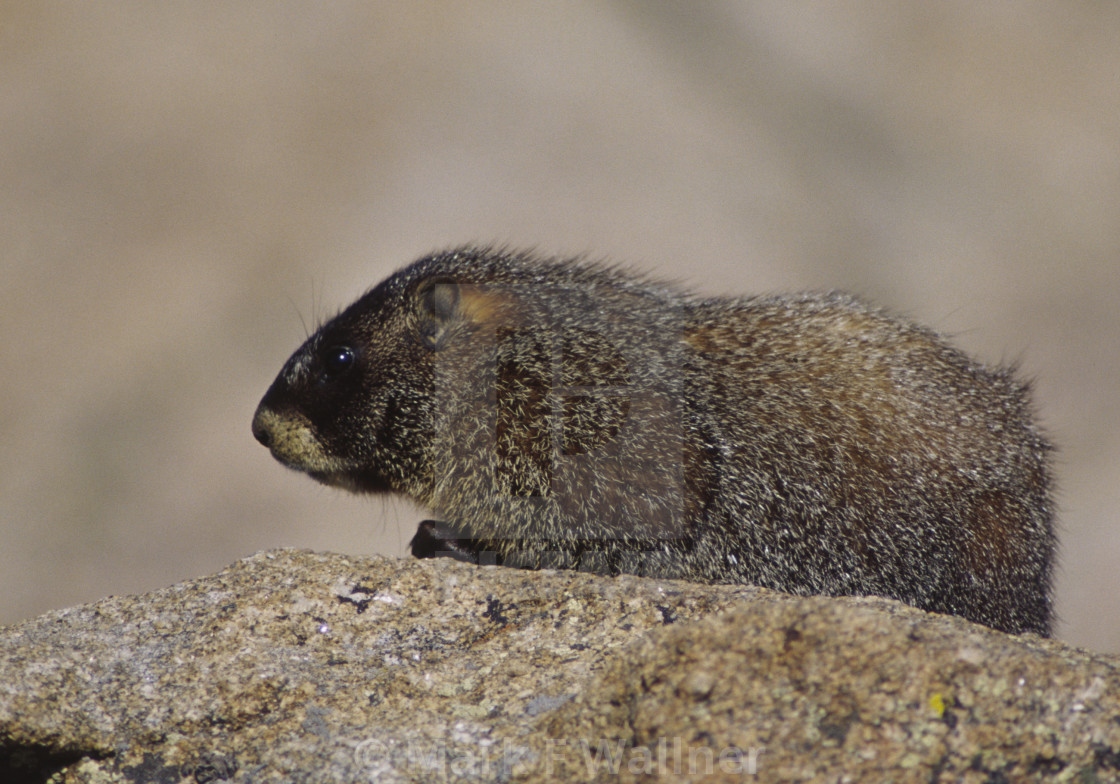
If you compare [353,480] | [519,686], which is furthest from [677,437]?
[519,686]

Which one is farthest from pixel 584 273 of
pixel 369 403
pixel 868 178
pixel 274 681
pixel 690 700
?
pixel 868 178

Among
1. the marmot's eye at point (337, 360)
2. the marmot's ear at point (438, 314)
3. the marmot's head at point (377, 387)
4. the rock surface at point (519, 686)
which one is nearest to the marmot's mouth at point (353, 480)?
the marmot's head at point (377, 387)

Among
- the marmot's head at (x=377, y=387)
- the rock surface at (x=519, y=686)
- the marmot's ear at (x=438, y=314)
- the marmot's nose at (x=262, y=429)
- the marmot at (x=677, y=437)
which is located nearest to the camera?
the rock surface at (x=519, y=686)

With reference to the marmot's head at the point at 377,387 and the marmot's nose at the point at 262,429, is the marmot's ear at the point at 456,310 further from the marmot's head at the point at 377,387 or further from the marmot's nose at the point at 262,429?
the marmot's nose at the point at 262,429

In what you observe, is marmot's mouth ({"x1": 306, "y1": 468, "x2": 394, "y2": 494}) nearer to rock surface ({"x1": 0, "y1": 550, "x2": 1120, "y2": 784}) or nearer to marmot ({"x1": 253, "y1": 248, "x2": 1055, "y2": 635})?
marmot ({"x1": 253, "y1": 248, "x2": 1055, "y2": 635})

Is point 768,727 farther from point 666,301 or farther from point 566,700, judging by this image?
point 666,301

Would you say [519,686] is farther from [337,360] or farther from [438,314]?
[337,360]
